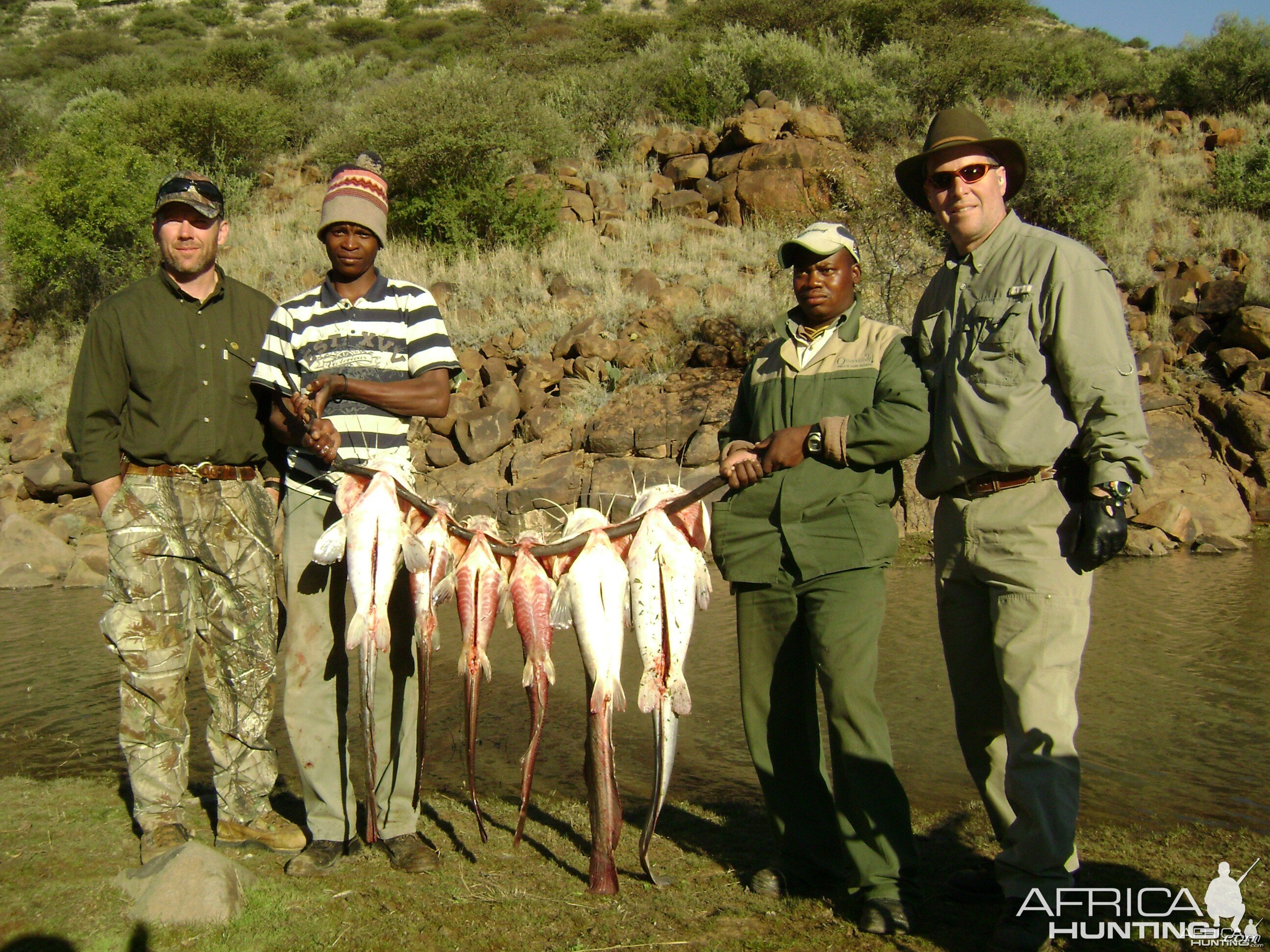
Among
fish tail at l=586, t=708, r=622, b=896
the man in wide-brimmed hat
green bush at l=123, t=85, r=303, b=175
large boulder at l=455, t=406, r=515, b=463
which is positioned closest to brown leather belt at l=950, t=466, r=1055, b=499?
the man in wide-brimmed hat

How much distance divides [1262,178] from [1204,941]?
17848 millimetres

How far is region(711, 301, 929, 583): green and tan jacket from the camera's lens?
10.7ft

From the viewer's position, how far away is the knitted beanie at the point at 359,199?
360 centimetres

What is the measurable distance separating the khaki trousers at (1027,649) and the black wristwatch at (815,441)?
53 cm

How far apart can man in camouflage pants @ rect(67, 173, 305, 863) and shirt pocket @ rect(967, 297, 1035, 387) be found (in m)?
2.90

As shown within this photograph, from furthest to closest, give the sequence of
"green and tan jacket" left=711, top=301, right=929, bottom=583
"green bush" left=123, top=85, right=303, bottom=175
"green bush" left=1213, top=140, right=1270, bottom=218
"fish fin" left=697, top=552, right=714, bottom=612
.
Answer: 1. "green bush" left=123, top=85, right=303, bottom=175
2. "green bush" left=1213, top=140, right=1270, bottom=218
3. "fish fin" left=697, top=552, right=714, bottom=612
4. "green and tan jacket" left=711, top=301, right=929, bottom=583

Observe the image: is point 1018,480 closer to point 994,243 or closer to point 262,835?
point 994,243

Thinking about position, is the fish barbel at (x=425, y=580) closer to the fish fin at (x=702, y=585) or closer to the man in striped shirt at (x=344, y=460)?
the man in striped shirt at (x=344, y=460)

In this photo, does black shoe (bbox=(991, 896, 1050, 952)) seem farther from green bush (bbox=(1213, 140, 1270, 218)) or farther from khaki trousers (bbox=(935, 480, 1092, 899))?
green bush (bbox=(1213, 140, 1270, 218))

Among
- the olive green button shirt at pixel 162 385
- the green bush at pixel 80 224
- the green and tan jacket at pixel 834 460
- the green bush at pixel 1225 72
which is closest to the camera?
the green and tan jacket at pixel 834 460

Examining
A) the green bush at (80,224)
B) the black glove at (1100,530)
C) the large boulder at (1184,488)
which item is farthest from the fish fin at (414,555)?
the green bush at (80,224)

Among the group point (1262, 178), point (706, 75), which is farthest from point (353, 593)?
point (706, 75)

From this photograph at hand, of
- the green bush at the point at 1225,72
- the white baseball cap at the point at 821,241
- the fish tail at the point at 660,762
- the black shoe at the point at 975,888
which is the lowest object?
the black shoe at the point at 975,888
